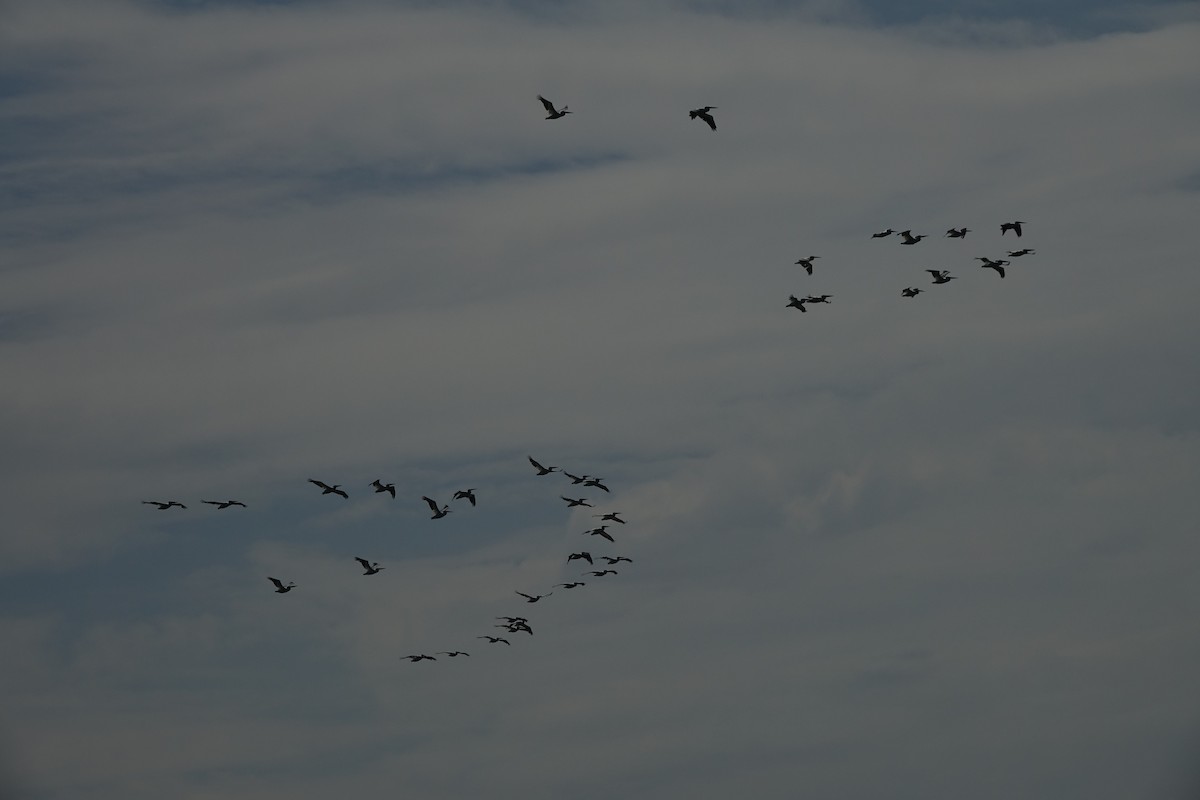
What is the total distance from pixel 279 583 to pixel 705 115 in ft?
149

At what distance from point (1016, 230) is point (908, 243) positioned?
7401 millimetres

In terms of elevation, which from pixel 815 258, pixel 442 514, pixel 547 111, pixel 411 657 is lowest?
pixel 411 657

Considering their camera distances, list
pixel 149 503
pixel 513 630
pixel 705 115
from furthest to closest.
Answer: pixel 513 630 → pixel 149 503 → pixel 705 115

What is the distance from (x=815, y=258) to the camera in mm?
135375

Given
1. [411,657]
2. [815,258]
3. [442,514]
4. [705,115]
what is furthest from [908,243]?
[411,657]

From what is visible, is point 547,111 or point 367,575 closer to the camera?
point 547,111

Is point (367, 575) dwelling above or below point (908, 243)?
below

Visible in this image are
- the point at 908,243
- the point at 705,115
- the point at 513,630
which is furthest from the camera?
the point at 513,630

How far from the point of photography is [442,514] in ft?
443

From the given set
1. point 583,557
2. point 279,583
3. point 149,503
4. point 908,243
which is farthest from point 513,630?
point 908,243

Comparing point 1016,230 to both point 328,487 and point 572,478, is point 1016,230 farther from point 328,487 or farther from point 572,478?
point 328,487

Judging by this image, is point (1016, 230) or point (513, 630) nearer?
point (1016, 230)

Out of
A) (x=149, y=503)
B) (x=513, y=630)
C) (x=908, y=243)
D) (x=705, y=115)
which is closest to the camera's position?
(x=705, y=115)

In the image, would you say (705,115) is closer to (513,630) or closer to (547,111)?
(547,111)
